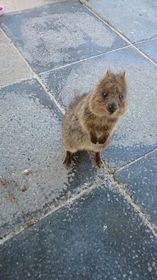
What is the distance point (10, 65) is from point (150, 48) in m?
2.01

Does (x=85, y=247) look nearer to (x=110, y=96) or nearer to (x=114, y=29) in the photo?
(x=110, y=96)

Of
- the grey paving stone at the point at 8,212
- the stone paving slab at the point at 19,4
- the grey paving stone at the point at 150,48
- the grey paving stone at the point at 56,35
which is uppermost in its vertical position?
the stone paving slab at the point at 19,4

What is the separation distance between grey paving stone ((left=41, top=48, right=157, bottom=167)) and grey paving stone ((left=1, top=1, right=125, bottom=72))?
203 millimetres

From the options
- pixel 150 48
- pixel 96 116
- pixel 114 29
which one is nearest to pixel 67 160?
pixel 96 116

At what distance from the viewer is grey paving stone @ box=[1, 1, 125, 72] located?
484cm

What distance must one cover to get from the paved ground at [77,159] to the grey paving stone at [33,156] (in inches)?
A: 0.4

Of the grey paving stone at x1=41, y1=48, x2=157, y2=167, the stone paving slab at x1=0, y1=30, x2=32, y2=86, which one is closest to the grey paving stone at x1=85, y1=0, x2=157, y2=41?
the grey paving stone at x1=41, y1=48, x2=157, y2=167

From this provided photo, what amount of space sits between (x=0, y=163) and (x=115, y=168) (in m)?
1.15

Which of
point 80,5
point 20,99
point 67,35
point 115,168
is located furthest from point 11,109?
point 80,5

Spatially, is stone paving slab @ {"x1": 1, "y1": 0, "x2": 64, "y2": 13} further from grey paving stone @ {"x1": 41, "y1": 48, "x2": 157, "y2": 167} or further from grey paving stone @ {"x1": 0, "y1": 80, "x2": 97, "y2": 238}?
grey paving stone @ {"x1": 0, "y1": 80, "x2": 97, "y2": 238}

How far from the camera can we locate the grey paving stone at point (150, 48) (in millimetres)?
5085

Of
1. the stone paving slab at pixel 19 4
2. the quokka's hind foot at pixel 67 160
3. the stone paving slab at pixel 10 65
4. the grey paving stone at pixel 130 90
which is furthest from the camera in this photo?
the stone paving slab at pixel 19 4

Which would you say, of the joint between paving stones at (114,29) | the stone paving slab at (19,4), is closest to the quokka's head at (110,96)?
the joint between paving stones at (114,29)

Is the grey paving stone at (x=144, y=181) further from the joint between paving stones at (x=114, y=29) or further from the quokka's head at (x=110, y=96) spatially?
the joint between paving stones at (x=114, y=29)
